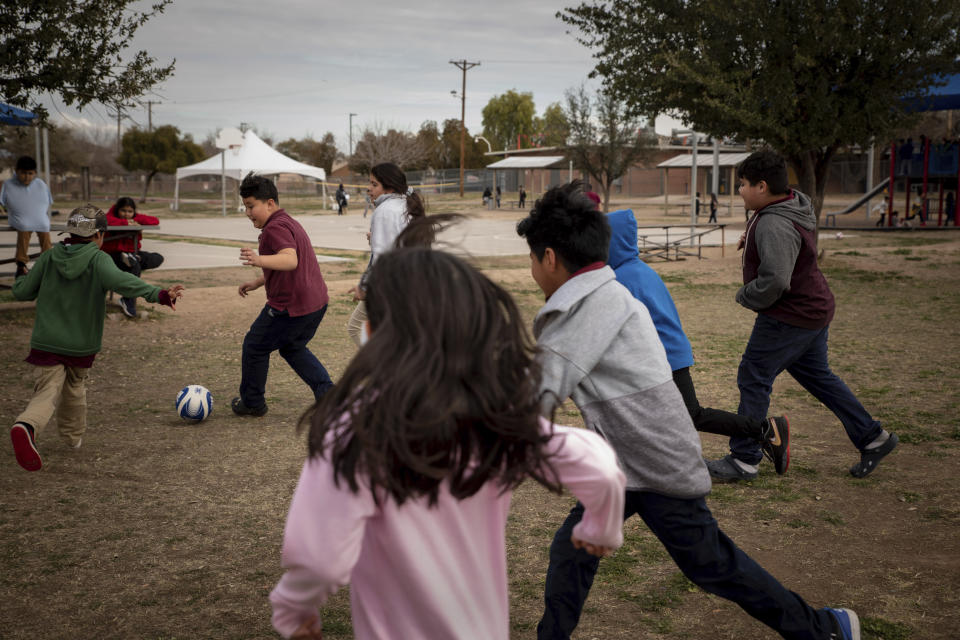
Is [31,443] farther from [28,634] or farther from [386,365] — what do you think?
[386,365]

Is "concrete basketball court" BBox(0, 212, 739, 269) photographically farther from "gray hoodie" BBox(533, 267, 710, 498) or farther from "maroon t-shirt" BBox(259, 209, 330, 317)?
"gray hoodie" BBox(533, 267, 710, 498)

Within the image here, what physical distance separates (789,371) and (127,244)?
8398 millimetres

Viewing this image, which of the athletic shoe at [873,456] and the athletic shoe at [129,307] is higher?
the athletic shoe at [129,307]

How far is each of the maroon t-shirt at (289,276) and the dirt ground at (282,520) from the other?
3.13 feet

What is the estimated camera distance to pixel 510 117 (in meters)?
110

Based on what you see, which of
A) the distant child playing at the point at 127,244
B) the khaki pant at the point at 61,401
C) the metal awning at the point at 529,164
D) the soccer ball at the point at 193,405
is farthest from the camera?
the metal awning at the point at 529,164

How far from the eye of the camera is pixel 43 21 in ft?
30.2

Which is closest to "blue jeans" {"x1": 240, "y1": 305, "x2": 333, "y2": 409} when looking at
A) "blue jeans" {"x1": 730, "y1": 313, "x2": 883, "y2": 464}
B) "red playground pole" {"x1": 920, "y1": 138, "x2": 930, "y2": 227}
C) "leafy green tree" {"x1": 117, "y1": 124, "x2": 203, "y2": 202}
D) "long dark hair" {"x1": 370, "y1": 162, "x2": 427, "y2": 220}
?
"long dark hair" {"x1": 370, "y1": 162, "x2": 427, "y2": 220}

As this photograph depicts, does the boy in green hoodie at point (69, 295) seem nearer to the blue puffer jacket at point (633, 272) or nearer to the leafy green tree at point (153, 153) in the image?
the blue puffer jacket at point (633, 272)

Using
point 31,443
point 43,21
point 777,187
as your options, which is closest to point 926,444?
point 777,187

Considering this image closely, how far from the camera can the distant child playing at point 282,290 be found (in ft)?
20.6

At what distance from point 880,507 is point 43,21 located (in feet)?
30.5

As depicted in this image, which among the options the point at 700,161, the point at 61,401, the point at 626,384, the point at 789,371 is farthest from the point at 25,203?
the point at 700,161

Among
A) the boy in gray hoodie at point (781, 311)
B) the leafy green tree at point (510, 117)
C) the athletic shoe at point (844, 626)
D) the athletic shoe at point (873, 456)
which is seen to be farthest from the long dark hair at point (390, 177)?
the leafy green tree at point (510, 117)
